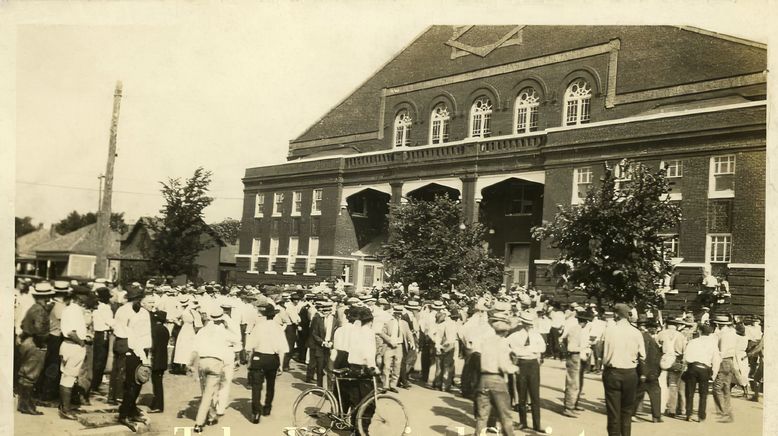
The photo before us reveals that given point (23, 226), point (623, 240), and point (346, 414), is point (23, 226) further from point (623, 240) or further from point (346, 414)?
point (623, 240)

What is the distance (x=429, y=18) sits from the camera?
775 cm

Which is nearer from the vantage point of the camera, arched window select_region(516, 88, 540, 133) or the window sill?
the window sill

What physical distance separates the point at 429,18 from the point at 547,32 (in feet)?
53.5

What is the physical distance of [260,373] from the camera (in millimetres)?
8141

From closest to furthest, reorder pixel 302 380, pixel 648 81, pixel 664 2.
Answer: pixel 664 2, pixel 302 380, pixel 648 81

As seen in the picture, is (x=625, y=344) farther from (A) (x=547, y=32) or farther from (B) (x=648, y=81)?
(A) (x=547, y=32)

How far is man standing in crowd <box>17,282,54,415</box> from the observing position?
7660 mm

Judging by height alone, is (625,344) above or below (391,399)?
above

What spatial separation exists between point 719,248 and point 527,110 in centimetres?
1028

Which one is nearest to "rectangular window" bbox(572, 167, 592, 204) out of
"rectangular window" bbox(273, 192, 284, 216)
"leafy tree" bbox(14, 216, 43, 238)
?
"rectangular window" bbox(273, 192, 284, 216)

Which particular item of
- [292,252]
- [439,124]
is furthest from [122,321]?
[439,124]

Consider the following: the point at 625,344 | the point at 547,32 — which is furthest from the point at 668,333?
the point at 547,32

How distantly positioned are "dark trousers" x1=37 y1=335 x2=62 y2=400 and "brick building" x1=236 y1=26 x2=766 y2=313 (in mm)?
11338

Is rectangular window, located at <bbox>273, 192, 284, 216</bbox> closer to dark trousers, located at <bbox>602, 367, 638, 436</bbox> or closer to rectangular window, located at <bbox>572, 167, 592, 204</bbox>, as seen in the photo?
rectangular window, located at <bbox>572, 167, 592, 204</bbox>
